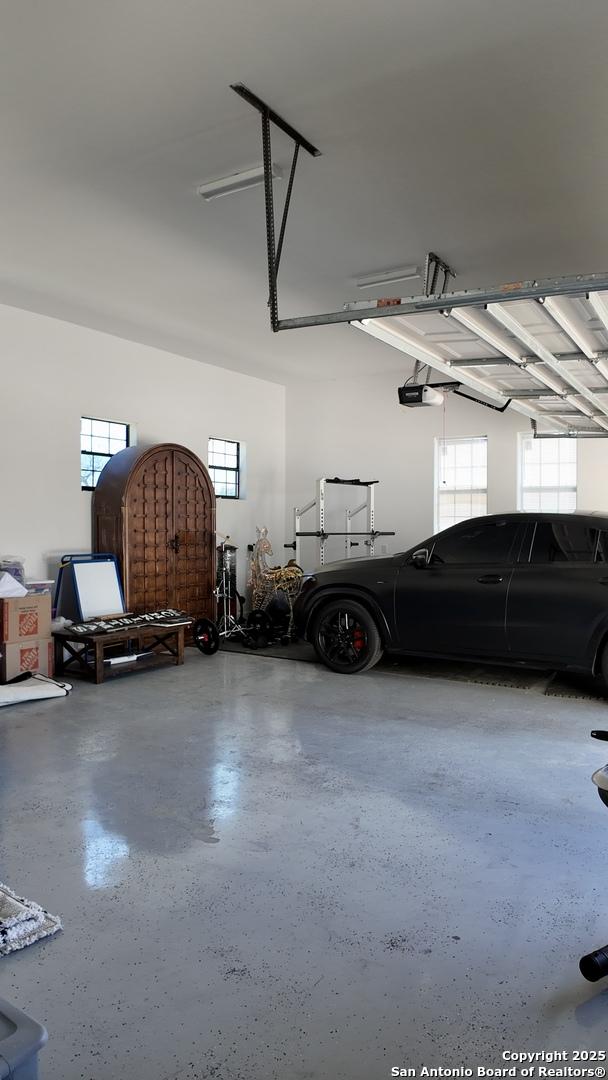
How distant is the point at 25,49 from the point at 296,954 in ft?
12.2

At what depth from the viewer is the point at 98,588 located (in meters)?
6.99

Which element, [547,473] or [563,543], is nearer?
[563,543]

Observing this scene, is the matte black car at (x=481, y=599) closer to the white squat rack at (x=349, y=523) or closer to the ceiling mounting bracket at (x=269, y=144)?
the white squat rack at (x=349, y=523)

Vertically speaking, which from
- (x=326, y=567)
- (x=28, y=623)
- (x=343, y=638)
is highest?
(x=326, y=567)

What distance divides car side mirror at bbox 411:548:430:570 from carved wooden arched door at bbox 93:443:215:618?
2.99 meters

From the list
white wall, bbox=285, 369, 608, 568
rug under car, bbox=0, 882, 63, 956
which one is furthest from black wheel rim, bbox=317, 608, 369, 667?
rug under car, bbox=0, 882, 63, 956

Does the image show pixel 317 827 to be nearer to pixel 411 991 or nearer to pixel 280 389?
pixel 411 991

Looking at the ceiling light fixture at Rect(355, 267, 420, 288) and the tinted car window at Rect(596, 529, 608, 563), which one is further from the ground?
the ceiling light fixture at Rect(355, 267, 420, 288)

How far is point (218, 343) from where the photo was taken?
8.12 metres

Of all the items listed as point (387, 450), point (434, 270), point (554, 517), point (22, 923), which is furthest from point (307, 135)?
point (387, 450)

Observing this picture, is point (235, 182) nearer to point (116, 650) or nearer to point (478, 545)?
point (478, 545)

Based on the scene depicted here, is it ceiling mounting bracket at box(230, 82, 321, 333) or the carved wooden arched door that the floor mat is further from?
ceiling mounting bracket at box(230, 82, 321, 333)

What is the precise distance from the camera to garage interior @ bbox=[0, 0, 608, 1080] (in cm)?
211

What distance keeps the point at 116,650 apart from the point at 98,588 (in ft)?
2.65
